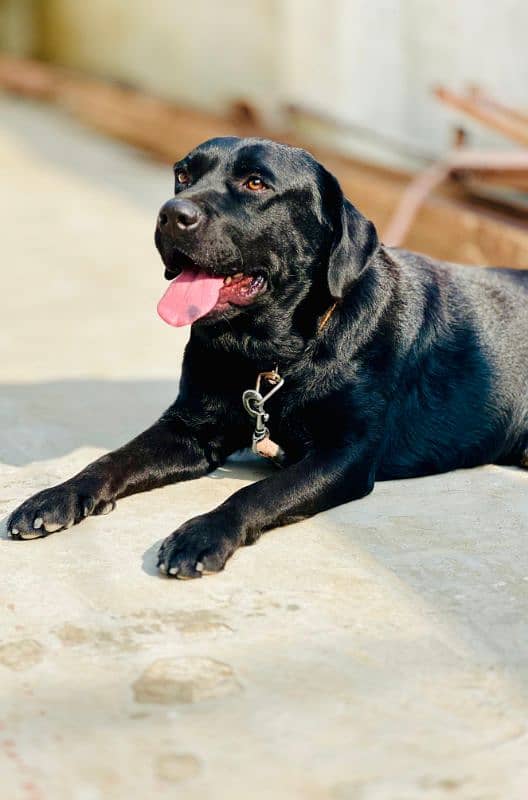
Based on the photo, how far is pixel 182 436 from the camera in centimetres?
381

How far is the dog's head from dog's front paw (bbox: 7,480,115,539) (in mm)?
532

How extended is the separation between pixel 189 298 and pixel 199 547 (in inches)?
31.5

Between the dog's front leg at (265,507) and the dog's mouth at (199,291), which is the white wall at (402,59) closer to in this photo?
the dog's mouth at (199,291)

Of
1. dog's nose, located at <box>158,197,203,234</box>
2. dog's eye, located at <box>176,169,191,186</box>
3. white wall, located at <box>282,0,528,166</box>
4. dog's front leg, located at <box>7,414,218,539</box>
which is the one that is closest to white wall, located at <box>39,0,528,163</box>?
white wall, located at <box>282,0,528,166</box>

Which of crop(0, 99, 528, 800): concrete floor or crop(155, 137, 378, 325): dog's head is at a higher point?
crop(155, 137, 378, 325): dog's head

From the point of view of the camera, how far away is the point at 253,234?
3.57m

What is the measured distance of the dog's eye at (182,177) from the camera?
375 cm

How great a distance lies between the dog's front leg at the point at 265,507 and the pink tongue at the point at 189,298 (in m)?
0.50

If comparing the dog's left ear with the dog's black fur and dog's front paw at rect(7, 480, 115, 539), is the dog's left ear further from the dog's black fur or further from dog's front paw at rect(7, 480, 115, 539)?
dog's front paw at rect(7, 480, 115, 539)

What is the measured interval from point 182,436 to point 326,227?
762 mm

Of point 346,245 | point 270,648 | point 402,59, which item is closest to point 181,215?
point 346,245

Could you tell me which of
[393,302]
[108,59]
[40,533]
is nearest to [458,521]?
[393,302]

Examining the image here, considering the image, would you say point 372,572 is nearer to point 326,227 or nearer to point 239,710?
point 239,710

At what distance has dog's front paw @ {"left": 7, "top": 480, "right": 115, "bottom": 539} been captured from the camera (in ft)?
10.7
